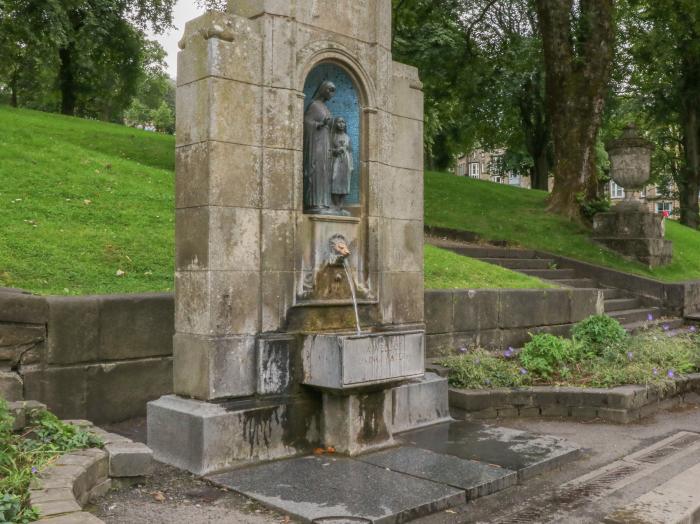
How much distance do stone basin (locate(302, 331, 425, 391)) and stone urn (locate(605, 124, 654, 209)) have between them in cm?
1330

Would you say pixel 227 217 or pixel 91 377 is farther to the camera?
pixel 91 377

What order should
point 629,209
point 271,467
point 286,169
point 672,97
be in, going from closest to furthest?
point 271,467, point 286,169, point 629,209, point 672,97

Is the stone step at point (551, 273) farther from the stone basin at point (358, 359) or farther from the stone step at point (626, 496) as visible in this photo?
the stone basin at point (358, 359)

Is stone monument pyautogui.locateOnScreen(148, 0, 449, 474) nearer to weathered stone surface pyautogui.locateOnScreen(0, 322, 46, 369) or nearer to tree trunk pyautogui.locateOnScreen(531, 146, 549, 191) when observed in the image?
weathered stone surface pyautogui.locateOnScreen(0, 322, 46, 369)

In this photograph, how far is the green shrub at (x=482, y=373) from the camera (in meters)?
8.75

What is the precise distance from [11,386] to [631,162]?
15995mm

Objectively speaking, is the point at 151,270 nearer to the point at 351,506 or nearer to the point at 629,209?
the point at 351,506

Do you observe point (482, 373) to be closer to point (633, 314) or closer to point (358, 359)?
point (358, 359)

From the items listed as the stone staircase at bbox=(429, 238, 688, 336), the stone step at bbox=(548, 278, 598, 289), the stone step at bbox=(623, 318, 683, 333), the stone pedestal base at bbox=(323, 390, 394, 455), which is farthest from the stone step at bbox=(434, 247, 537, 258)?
the stone pedestal base at bbox=(323, 390, 394, 455)

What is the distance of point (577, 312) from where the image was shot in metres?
12.2

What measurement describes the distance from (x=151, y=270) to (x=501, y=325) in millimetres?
5399

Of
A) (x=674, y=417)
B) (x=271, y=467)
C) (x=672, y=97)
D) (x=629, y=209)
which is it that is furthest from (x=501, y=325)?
(x=672, y=97)

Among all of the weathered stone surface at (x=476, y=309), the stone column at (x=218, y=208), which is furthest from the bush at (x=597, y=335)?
the stone column at (x=218, y=208)

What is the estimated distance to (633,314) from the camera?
1445 cm
